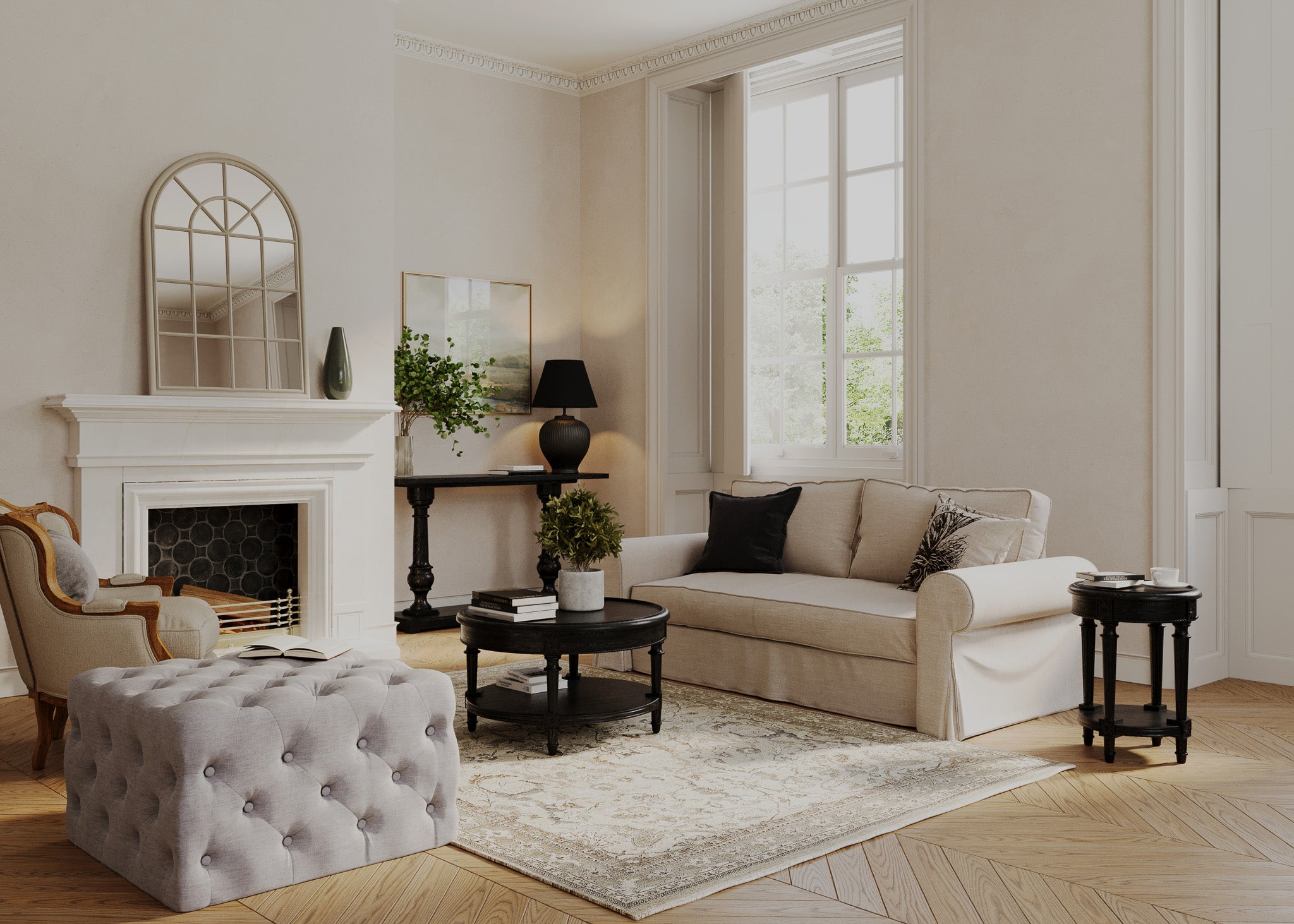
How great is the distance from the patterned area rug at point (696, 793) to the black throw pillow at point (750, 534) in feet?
2.82

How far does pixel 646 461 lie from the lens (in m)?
7.03

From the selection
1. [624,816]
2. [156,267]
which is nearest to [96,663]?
[624,816]

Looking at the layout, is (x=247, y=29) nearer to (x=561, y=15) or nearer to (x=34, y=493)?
(x=561, y=15)

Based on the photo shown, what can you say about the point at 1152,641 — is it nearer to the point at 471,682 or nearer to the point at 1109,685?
the point at 1109,685

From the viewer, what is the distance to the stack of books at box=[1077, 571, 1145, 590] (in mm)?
3746

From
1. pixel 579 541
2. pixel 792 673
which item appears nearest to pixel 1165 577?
pixel 792 673

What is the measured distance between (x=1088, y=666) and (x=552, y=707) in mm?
1841

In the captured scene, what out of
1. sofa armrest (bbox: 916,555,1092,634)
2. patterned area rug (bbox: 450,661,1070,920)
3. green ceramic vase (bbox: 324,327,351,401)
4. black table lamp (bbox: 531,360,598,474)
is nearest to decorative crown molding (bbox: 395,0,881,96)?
black table lamp (bbox: 531,360,598,474)

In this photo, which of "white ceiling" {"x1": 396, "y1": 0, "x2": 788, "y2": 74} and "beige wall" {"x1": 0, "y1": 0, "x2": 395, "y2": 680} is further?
"white ceiling" {"x1": 396, "y1": 0, "x2": 788, "y2": 74}

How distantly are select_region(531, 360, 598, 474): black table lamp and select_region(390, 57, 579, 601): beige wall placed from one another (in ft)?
1.12

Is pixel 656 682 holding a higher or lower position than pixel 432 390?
lower

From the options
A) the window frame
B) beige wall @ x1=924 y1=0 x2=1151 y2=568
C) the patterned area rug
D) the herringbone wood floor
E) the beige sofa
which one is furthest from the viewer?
the window frame

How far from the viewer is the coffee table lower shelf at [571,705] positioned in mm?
3734

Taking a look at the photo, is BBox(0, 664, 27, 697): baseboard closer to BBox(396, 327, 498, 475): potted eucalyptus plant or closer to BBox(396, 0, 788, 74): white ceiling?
BBox(396, 327, 498, 475): potted eucalyptus plant
